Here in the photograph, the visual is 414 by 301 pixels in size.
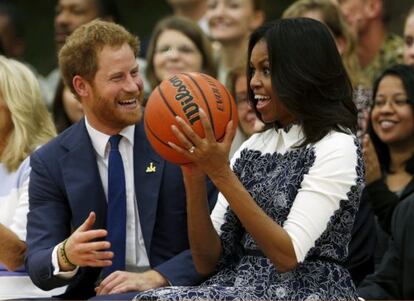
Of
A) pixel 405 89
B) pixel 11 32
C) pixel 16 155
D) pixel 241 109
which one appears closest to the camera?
pixel 16 155

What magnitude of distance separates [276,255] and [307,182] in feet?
1.12

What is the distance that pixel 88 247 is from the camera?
502 centimetres

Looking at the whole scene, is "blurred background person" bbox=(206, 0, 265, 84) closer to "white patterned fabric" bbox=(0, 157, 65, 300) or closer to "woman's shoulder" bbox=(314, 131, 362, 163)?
"white patterned fabric" bbox=(0, 157, 65, 300)

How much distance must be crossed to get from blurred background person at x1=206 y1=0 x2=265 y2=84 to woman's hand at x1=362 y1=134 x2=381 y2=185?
1.78m

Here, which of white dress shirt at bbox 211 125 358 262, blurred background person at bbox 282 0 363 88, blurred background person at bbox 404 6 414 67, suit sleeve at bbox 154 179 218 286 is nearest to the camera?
white dress shirt at bbox 211 125 358 262

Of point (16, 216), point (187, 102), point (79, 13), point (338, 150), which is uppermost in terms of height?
point (79, 13)

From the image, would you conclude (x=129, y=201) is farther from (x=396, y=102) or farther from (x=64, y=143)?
(x=396, y=102)

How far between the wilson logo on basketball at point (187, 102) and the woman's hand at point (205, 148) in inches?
3.6

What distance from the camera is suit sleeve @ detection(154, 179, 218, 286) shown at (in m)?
5.29

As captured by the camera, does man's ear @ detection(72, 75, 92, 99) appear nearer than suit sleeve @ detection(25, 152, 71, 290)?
No

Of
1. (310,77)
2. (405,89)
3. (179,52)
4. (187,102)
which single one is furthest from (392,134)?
(187,102)

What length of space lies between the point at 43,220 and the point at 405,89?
249 cm

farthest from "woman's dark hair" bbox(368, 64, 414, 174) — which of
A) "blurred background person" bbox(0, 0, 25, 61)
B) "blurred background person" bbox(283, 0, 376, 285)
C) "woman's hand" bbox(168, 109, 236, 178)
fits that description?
"blurred background person" bbox(0, 0, 25, 61)

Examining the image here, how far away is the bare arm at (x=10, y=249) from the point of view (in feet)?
18.8
